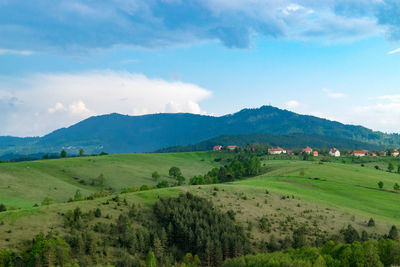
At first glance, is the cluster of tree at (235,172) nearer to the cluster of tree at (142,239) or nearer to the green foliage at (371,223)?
the cluster of tree at (142,239)

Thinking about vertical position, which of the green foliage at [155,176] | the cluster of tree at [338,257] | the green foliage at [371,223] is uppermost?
the green foliage at [155,176]

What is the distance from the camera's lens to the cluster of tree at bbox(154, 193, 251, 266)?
6606cm

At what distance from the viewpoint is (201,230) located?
2746 inches

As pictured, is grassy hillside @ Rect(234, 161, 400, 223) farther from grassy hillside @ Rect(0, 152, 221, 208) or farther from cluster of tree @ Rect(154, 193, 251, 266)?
grassy hillside @ Rect(0, 152, 221, 208)

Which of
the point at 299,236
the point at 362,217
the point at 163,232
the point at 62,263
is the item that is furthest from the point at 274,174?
the point at 62,263

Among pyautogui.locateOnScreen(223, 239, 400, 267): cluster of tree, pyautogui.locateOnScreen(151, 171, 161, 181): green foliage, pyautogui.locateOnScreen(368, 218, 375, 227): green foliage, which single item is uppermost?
pyautogui.locateOnScreen(151, 171, 161, 181): green foliage

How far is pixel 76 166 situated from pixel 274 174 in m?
98.2

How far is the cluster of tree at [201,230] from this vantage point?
66.1 m

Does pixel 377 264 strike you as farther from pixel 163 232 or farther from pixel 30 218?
pixel 30 218

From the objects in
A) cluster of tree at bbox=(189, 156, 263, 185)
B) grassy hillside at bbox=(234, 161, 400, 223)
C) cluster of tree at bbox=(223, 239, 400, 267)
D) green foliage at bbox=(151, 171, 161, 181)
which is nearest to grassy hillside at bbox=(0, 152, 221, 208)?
green foliage at bbox=(151, 171, 161, 181)

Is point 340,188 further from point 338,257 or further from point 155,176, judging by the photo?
point 155,176

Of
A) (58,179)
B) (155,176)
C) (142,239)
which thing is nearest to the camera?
(142,239)

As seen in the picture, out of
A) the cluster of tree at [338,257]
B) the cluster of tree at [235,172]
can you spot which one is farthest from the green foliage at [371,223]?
the cluster of tree at [235,172]

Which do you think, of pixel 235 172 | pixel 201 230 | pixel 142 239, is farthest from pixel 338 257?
pixel 235 172
